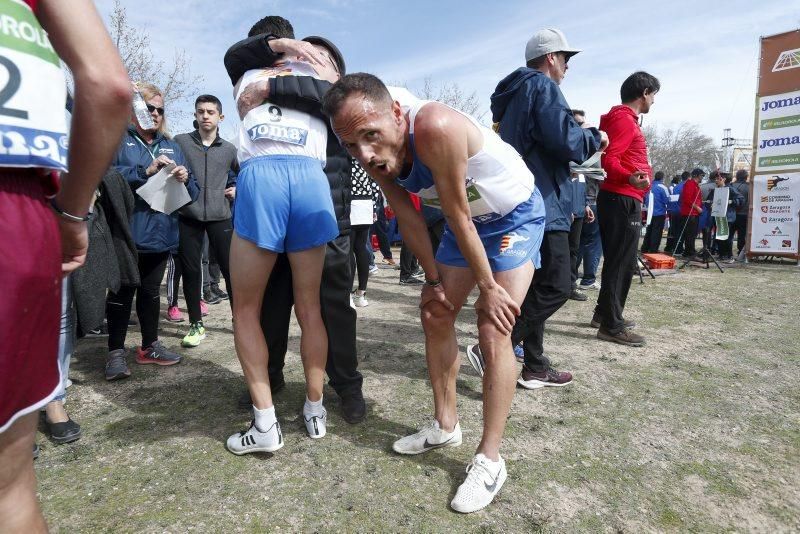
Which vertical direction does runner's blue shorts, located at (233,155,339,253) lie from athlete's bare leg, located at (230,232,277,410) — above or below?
above

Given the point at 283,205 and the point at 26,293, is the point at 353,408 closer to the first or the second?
the point at 283,205

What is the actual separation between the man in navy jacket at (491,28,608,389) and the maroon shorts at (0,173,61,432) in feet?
7.71

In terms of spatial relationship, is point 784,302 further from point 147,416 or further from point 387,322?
point 147,416

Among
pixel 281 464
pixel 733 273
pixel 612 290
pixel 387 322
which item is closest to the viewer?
pixel 281 464

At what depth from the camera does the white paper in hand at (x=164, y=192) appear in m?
3.36

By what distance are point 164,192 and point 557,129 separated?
9.24 feet

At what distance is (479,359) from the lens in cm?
269

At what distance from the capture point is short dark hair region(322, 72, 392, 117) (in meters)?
1.73

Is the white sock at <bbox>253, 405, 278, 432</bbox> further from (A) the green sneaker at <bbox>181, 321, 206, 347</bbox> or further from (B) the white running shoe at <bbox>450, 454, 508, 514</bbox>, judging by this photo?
(A) the green sneaker at <bbox>181, 321, 206, 347</bbox>

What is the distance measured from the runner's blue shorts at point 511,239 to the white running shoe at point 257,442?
3.83ft

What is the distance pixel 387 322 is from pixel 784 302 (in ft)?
15.7

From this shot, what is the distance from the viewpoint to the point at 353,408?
2.54 meters

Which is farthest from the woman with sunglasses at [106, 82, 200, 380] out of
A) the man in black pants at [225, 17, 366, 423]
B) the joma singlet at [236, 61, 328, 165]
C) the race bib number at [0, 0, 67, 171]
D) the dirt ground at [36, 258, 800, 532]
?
the race bib number at [0, 0, 67, 171]

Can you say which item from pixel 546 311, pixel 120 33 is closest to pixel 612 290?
pixel 546 311
